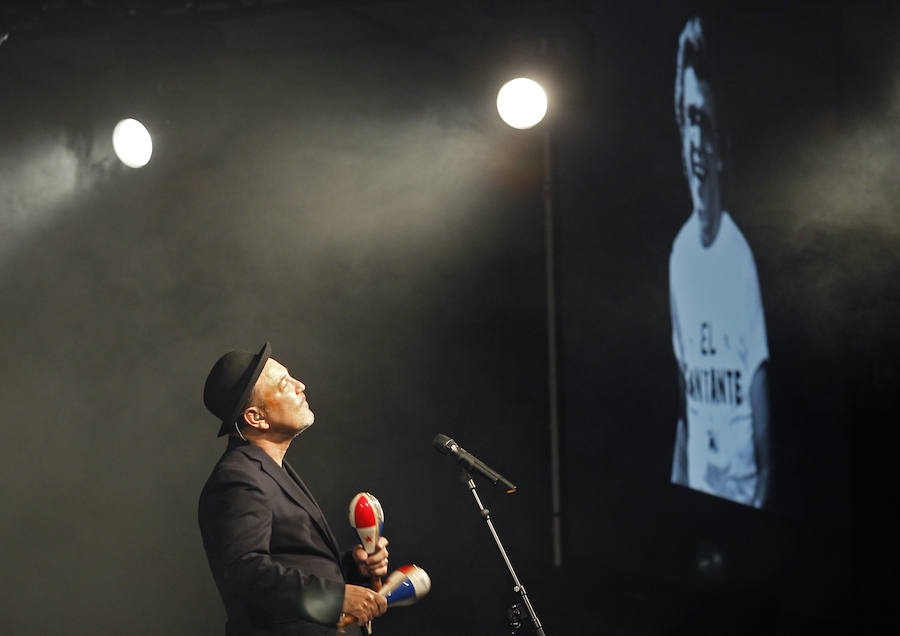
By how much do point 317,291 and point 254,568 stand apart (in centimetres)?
292

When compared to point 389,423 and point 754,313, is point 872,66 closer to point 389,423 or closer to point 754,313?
point 754,313

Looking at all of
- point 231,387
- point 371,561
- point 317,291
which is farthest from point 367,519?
point 317,291

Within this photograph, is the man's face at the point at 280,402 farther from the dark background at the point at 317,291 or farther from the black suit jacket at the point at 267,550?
the dark background at the point at 317,291

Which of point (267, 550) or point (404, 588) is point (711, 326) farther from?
point (267, 550)

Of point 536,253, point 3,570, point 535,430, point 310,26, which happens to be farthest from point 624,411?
point 3,570

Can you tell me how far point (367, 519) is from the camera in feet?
8.07

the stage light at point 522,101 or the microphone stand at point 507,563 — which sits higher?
the stage light at point 522,101

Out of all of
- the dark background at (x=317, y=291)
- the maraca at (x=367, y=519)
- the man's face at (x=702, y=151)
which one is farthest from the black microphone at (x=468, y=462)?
the dark background at (x=317, y=291)

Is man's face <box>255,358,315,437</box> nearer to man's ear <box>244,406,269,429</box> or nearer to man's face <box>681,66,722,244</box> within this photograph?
man's ear <box>244,406,269,429</box>

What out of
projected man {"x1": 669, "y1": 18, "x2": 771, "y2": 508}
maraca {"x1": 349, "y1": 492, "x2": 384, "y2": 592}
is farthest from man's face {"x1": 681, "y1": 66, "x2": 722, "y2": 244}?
maraca {"x1": 349, "y1": 492, "x2": 384, "y2": 592}

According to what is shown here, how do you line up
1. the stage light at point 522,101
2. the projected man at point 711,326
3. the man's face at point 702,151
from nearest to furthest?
the projected man at point 711,326
the man's face at point 702,151
the stage light at point 522,101

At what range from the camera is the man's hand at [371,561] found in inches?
98.8

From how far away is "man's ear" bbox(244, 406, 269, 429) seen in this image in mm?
2520

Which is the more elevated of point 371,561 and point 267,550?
point 267,550
